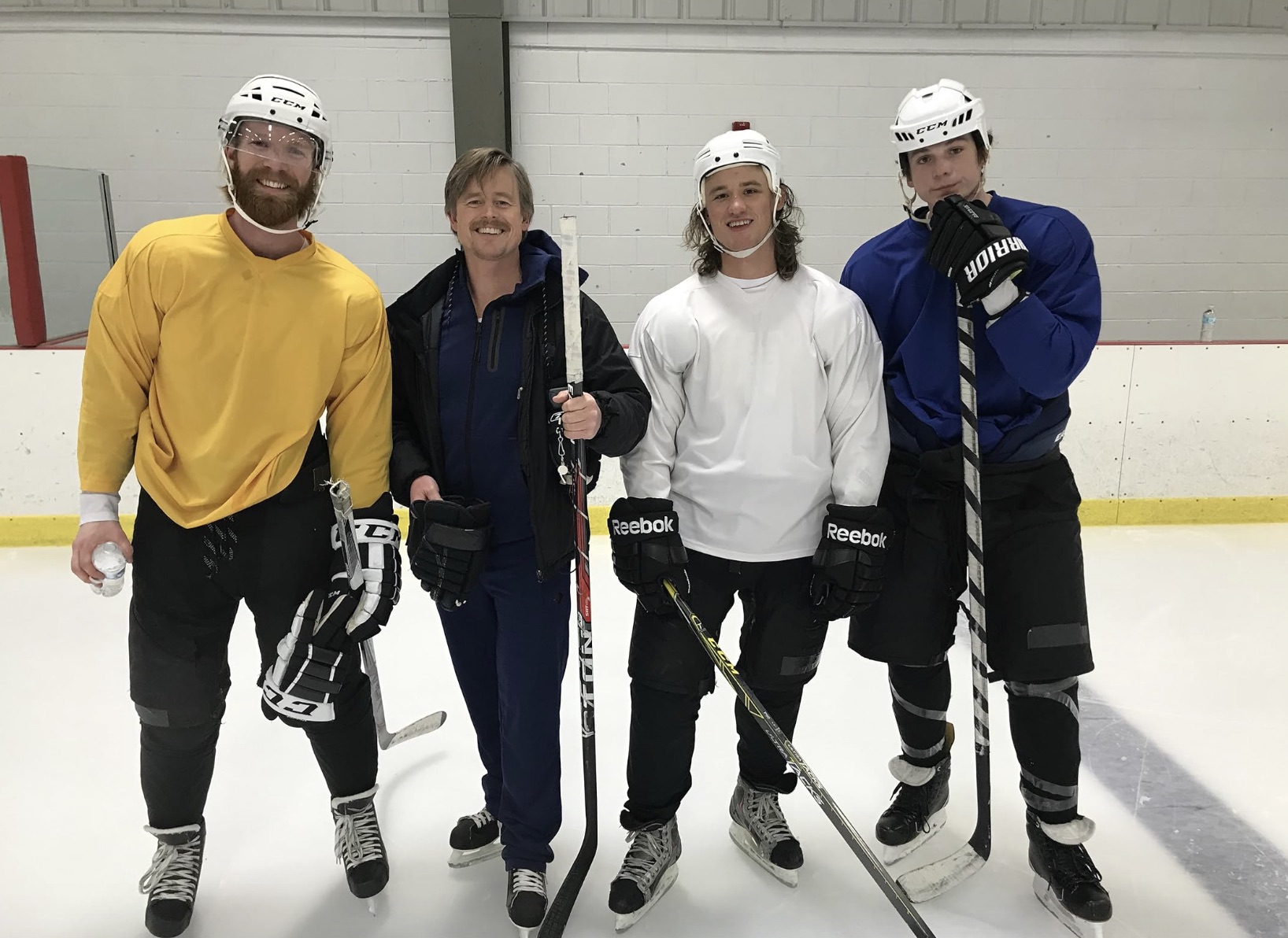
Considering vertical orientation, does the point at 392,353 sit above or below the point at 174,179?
below

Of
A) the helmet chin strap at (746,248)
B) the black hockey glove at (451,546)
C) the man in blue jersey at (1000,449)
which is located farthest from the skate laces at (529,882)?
the helmet chin strap at (746,248)

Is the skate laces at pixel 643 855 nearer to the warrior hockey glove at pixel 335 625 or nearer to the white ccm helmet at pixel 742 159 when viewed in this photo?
the warrior hockey glove at pixel 335 625

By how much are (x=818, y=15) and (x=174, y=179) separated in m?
3.41

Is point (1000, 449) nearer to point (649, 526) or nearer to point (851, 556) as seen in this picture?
point (851, 556)

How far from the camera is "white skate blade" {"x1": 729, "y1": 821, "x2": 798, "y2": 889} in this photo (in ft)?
5.74

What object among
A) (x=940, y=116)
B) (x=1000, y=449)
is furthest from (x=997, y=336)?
(x=940, y=116)

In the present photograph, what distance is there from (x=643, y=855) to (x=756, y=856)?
265 millimetres

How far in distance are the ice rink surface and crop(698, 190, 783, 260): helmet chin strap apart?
1.22 metres

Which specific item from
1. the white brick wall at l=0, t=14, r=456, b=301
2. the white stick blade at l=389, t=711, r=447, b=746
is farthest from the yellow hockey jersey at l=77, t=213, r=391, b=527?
the white brick wall at l=0, t=14, r=456, b=301

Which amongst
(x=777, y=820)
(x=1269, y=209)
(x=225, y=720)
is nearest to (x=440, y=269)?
(x=777, y=820)

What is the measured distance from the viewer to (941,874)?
1682mm

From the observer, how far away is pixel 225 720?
242 centimetres

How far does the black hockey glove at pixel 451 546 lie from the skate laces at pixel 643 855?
619 mm

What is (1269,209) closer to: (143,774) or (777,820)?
(777,820)
